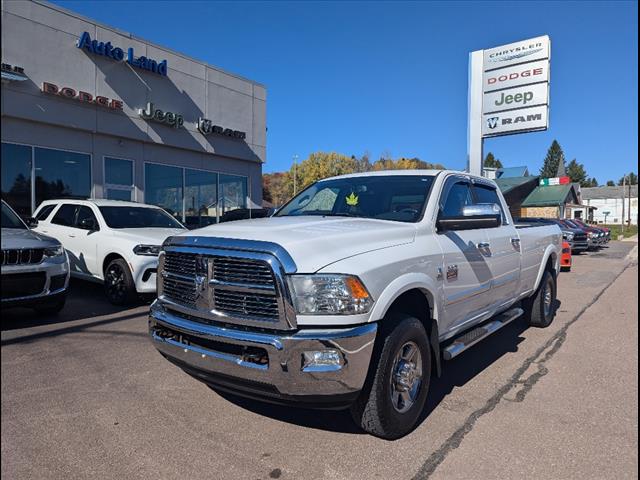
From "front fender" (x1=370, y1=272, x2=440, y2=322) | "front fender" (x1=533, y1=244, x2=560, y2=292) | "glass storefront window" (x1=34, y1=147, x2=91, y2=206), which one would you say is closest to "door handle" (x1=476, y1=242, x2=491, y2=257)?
"front fender" (x1=370, y1=272, x2=440, y2=322)

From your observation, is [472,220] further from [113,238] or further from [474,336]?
[113,238]

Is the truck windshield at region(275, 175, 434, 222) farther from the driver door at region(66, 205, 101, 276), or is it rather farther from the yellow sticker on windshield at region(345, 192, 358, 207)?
the driver door at region(66, 205, 101, 276)

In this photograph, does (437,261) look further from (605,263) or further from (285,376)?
(605,263)

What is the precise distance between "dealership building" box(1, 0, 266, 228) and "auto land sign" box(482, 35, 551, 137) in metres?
9.25

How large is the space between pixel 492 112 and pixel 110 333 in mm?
16446

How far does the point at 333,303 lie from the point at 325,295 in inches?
2.6

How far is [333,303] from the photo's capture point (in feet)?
9.23

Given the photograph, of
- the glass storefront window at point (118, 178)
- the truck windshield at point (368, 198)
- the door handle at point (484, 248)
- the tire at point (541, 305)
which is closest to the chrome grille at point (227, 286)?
the truck windshield at point (368, 198)

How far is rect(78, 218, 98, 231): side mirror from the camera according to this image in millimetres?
7995

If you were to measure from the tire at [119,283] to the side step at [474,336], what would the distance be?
4967 millimetres

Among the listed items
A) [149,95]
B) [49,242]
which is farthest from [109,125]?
[49,242]

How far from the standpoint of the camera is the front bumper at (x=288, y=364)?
9.08 ft

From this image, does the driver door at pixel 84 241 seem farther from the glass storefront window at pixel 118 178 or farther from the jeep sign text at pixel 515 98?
the jeep sign text at pixel 515 98

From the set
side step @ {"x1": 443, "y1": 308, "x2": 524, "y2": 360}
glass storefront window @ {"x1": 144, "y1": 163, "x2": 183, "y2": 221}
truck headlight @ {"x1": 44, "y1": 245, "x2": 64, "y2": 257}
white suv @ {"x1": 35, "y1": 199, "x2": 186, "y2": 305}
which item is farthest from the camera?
glass storefront window @ {"x1": 144, "y1": 163, "x2": 183, "y2": 221}
